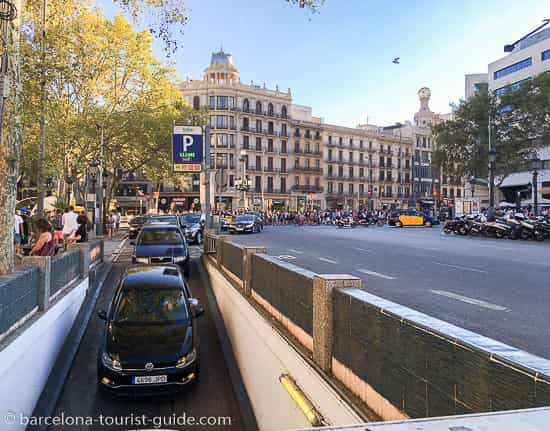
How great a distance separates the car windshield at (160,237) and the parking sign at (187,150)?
13.3ft

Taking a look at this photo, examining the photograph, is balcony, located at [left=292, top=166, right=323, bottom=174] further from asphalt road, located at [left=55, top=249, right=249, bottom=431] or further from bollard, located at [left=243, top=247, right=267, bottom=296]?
asphalt road, located at [left=55, top=249, right=249, bottom=431]

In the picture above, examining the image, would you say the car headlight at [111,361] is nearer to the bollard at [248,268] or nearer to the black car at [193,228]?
the bollard at [248,268]

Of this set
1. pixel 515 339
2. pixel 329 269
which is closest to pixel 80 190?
pixel 329 269

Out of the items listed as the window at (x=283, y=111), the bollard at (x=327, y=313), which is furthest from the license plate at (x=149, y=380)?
the window at (x=283, y=111)

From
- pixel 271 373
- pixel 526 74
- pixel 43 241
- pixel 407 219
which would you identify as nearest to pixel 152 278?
pixel 271 373

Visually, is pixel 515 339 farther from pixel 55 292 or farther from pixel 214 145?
pixel 214 145

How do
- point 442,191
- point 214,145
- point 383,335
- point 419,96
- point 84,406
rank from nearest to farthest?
point 383,335 < point 84,406 < point 214,145 < point 442,191 < point 419,96

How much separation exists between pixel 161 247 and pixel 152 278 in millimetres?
6556

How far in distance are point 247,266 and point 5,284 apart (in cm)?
423

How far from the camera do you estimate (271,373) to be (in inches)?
233

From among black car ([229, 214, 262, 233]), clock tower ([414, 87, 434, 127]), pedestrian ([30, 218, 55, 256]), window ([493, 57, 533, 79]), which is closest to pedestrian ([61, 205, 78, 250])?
pedestrian ([30, 218, 55, 256])

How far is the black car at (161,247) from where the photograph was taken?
551 inches

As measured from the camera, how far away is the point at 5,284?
5613 millimetres

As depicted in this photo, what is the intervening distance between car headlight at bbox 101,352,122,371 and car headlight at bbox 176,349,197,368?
0.80 m
